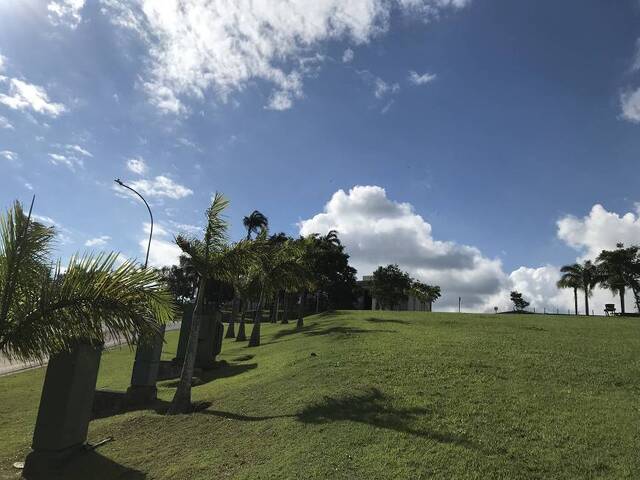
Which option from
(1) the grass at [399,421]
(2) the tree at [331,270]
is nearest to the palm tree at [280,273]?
(2) the tree at [331,270]

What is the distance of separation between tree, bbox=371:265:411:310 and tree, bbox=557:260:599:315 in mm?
19343

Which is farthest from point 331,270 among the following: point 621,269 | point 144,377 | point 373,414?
point 373,414

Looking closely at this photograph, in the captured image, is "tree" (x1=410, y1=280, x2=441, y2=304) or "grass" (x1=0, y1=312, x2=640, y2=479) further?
"tree" (x1=410, y1=280, x2=441, y2=304)

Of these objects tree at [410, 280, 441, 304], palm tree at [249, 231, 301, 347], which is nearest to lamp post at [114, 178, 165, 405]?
palm tree at [249, 231, 301, 347]

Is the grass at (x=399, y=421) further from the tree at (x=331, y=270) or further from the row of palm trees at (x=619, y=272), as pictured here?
the row of palm trees at (x=619, y=272)

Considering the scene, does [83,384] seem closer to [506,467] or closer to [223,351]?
[506,467]

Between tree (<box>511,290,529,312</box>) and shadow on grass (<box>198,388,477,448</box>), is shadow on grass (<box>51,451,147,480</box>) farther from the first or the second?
tree (<box>511,290,529,312</box>)

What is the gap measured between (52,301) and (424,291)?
75.3m

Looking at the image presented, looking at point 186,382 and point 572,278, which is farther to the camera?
point 572,278

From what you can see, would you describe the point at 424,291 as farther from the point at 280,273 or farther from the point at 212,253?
the point at 212,253

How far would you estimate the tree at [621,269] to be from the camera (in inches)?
1944

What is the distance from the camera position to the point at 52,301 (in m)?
7.36

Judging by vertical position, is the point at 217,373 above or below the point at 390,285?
below

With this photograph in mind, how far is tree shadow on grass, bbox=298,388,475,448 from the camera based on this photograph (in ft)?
27.1
